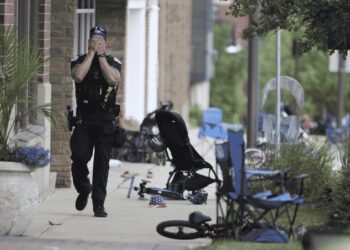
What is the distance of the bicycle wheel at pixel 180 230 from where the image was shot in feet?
34.3

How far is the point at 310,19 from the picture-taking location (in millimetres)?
12586

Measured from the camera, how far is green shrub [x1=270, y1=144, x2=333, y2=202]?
13.7 metres

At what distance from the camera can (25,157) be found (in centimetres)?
1080

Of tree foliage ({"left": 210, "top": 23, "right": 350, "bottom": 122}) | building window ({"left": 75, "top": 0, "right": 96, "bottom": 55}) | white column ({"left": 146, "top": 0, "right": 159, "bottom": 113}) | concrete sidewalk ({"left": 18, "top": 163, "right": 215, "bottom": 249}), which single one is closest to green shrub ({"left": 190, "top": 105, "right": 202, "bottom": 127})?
tree foliage ({"left": 210, "top": 23, "right": 350, "bottom": 122})

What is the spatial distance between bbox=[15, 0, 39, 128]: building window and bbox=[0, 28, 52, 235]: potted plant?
2.51m

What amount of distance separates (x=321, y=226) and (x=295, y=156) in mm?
2540

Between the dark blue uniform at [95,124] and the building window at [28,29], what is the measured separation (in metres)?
1.39

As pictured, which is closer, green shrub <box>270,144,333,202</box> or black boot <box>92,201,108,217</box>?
black boot <box>92,201,108,217</box>

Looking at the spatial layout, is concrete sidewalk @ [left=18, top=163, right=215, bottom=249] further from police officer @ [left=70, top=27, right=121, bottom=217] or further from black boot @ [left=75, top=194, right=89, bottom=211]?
police officer @ [left=70, top=27, right=121, bottom=217]

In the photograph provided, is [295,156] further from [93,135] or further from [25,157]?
[25,157]

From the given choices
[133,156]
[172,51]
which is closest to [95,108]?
[133,156]

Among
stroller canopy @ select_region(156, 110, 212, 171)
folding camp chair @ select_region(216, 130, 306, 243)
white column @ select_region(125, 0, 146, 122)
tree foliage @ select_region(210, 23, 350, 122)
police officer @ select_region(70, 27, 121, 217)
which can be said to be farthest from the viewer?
tree foliage @ select_region(210, 23, 350, 122)

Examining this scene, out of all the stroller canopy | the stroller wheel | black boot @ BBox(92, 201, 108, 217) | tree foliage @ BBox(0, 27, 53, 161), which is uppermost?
tree foliage @ BBox(0, 27, 53, 161)

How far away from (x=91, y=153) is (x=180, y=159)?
57.8 inches
